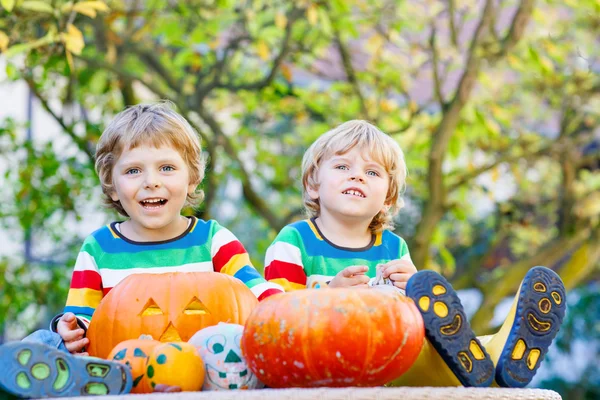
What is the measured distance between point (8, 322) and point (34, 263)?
518 millimetres

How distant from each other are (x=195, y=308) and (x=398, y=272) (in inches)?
22.2

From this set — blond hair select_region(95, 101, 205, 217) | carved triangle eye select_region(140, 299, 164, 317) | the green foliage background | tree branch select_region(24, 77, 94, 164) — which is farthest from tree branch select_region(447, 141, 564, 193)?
carved triangle eye select_region(140, 299, 164, 317)

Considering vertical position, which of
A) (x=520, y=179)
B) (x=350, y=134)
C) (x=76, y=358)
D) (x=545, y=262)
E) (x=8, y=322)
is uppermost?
(x=350, y=134)

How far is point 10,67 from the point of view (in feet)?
13.4

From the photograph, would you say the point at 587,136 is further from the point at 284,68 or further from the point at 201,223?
the point at 201,223

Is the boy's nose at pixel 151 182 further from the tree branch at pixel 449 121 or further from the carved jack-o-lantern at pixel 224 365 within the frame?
the tree branch at pixel 449 121

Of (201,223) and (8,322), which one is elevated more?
(201,223)

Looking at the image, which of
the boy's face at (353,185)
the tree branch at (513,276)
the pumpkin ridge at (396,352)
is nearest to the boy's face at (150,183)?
the boy's face at (353,185)

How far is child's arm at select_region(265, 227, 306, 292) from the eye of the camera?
2.69 metres

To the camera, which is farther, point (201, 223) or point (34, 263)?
point (34, 263)

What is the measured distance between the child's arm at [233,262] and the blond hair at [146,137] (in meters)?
0.22

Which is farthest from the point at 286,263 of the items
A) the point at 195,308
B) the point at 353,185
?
the point at 195,308

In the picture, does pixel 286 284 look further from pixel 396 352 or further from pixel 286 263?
pixel 396 352

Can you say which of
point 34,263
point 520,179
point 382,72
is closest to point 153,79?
point 382,72
